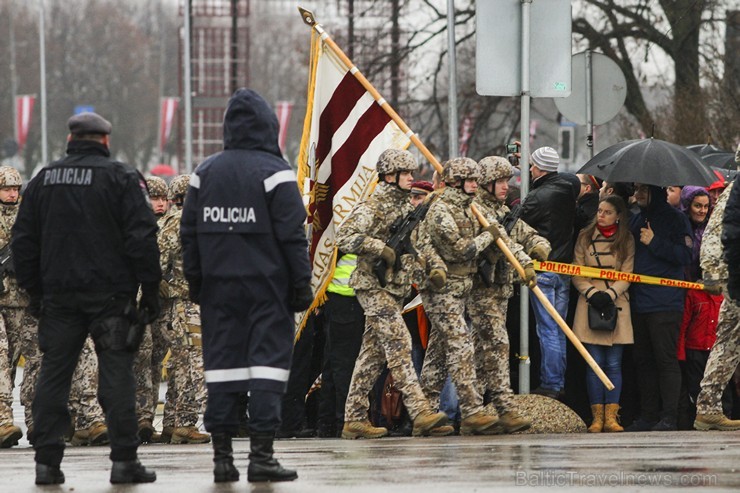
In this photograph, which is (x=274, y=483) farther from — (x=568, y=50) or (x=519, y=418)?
(x=568, y=50)

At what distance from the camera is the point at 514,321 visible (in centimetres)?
1335

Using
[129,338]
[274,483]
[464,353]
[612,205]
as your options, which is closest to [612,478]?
[274,483]

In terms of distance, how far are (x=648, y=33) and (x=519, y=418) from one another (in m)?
14.7

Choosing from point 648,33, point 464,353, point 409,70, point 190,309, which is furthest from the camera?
point 409,70

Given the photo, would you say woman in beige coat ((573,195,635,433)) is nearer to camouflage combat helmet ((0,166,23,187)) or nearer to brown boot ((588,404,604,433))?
brown boot ((588,404,604,433))

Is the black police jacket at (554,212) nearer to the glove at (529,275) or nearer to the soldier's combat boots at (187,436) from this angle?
the glove at (529,275)

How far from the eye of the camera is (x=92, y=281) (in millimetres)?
8703

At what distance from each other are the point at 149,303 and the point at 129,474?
97 centimetres

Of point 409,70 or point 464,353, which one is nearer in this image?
point 464,353

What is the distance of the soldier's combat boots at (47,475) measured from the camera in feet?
28.2

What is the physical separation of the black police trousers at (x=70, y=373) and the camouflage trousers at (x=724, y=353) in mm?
4657

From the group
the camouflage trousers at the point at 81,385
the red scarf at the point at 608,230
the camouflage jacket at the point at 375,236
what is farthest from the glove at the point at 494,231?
the camouflage trousers at the point at 81,385

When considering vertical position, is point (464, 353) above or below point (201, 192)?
below

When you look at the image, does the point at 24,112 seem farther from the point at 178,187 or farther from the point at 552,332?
the point at 552,332
